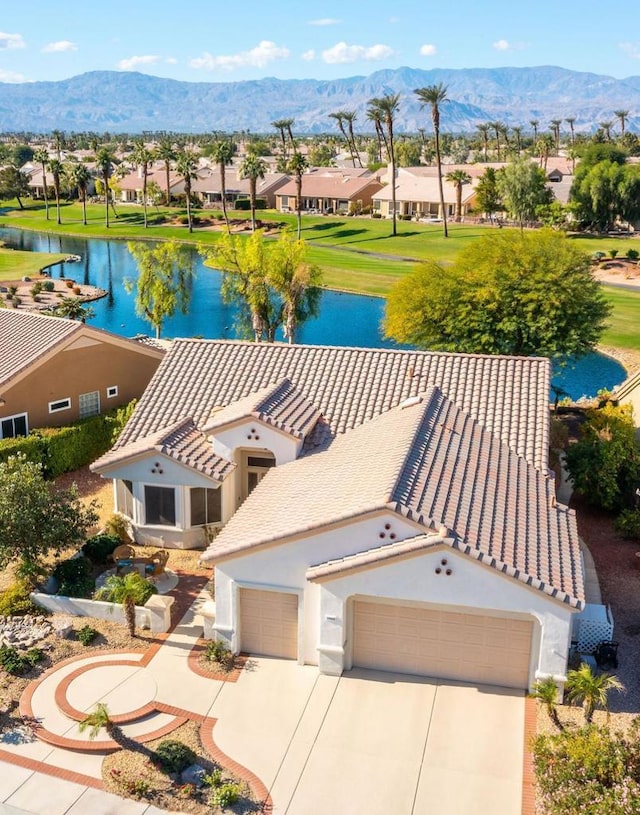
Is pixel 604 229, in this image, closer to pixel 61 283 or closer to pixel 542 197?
pixel 542 197

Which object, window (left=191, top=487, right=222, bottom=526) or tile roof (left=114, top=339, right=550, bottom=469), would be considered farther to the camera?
tile roof (left=114, top=339, right=550, bottom=469)

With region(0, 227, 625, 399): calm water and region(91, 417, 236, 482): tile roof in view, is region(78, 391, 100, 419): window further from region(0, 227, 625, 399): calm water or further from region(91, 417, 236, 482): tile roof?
region(0, 227, 625, 399): calm water

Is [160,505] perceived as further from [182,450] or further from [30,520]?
[30,520]

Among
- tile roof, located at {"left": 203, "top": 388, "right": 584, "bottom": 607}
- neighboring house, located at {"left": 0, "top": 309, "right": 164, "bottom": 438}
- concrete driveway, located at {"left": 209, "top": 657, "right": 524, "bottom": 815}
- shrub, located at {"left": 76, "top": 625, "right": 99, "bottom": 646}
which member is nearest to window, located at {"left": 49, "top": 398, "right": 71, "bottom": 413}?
neighboring house, located at {"left": 0, "top": 309, "right": 164, "bottom": 438}

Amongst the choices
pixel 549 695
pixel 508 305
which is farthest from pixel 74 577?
pixel 508 305

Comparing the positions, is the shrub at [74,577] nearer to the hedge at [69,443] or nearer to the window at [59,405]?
the hedge at [69,443]

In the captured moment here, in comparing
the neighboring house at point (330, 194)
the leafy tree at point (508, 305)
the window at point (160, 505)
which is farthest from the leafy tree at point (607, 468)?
the neighboring house at point (330, 194)
